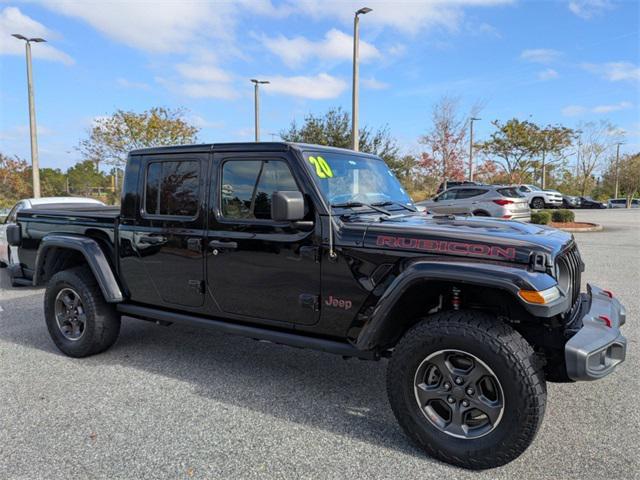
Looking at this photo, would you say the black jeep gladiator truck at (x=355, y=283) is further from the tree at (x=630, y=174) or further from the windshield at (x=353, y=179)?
the tree at (x=630, y=174)

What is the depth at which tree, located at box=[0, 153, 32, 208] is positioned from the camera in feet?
105

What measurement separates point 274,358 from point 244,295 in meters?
1.14

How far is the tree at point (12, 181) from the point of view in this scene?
32156 millimetres

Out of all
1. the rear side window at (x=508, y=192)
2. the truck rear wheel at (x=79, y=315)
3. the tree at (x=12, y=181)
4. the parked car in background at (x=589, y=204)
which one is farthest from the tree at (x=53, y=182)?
the parked car in background at (x=589, y=204)

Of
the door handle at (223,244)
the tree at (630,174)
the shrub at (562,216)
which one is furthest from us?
the tree at (630,174)

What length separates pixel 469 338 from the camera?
2.64m

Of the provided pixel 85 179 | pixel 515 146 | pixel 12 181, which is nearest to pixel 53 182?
pixel 85 179

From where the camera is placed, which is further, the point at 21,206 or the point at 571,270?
the point at 21,206

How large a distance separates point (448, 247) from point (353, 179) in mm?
1133

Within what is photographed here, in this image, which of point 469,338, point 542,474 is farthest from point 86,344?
point 542,474

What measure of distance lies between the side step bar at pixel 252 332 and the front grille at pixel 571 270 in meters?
1.33

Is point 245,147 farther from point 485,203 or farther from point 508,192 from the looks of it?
point 508,192

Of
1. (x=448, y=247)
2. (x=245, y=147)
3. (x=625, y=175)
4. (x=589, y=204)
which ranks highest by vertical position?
(x=625, y=175)

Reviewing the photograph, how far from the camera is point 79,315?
448cm
